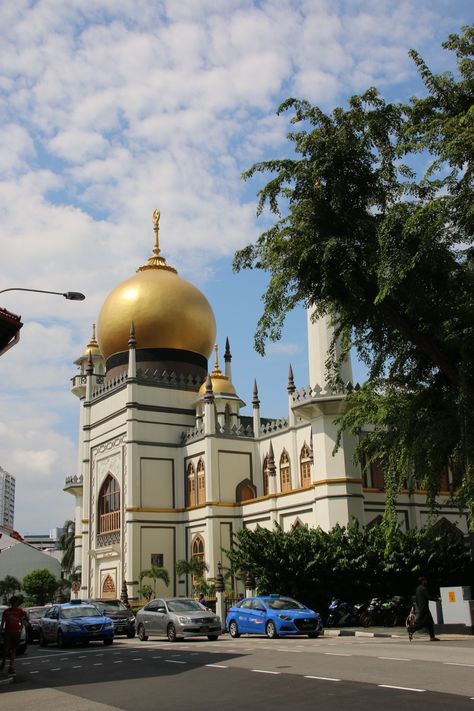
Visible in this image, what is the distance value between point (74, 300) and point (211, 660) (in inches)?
283

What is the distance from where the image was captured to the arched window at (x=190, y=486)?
38500 mm

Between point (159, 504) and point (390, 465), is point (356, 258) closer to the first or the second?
point (390, 465)

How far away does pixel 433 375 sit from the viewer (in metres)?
20.2

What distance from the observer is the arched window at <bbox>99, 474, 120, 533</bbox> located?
130ft

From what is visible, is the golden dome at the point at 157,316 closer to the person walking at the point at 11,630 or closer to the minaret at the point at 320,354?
the minaret at the point at 320,354

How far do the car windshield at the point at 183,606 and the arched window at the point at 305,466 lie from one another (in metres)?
11.4

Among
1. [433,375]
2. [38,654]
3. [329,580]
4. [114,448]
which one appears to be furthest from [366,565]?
[114,448]

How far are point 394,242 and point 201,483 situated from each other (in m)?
23.1

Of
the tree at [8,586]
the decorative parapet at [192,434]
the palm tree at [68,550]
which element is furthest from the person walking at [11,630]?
the tree at [8,586]

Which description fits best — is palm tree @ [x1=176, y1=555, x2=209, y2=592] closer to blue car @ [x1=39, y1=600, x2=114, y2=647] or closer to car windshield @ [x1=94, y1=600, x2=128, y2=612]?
car windshield @ [x1=94, y1=600, x2=128, y2=612]

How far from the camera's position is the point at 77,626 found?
69.5 feet

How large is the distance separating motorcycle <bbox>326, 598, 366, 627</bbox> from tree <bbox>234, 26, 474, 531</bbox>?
6.81 m

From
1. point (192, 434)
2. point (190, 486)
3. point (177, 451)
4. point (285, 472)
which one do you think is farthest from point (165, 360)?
point (285, 472)

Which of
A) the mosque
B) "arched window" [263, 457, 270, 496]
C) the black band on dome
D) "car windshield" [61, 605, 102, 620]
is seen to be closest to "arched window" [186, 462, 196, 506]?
the mosque
